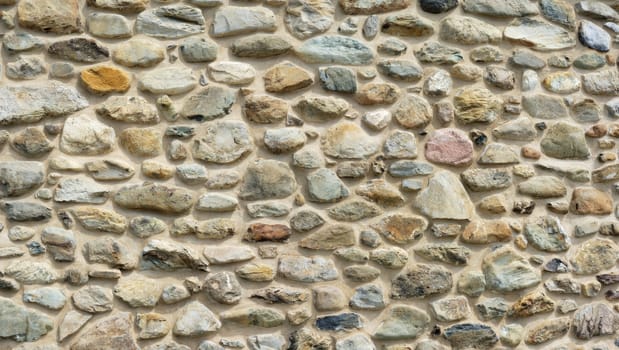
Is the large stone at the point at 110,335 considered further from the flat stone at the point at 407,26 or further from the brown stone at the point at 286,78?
the flat stone at the point at 407,26

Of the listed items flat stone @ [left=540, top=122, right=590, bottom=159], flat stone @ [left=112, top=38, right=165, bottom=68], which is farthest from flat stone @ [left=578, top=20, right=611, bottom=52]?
flat stone @ [left=112, top=38, right=165, bottom=68]

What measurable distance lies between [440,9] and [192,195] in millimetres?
1489

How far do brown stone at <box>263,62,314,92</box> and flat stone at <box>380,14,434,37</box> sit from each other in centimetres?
46

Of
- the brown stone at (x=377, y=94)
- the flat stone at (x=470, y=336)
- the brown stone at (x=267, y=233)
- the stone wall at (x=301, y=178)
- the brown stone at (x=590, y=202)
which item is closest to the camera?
the stone wall at (x=301, y=178)

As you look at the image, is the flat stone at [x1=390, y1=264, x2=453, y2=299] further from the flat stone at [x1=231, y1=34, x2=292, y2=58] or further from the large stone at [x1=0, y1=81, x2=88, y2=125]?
the large stone at [x1=0, y1=81, x2=88, y2=125]

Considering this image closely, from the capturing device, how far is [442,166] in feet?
10.6

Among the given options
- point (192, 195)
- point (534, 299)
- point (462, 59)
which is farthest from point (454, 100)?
point (192, 195)

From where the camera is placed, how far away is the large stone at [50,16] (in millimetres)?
2990

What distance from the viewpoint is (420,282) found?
3.09m

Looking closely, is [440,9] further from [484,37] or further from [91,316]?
[91,316]

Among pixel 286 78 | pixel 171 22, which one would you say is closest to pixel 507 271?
pixel 286 78

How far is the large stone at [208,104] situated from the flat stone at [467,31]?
3.58 feet

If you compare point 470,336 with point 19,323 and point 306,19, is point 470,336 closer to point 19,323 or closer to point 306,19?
point 306,19

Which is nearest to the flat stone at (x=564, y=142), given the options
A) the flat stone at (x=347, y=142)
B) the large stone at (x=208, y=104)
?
the flat stone at (x=347, y=142)
